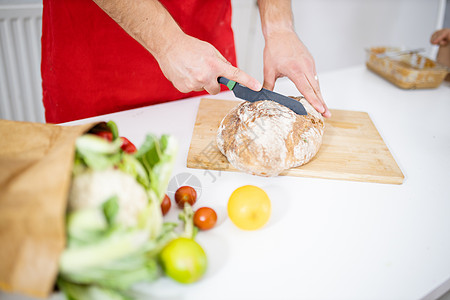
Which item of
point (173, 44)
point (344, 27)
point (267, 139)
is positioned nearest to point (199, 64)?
point (173, 44)

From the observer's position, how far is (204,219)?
813 millimetres

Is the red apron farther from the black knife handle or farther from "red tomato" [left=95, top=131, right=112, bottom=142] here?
"red tomato" [left=95, top=131, right=112, bottom=142]

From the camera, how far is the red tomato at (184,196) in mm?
878

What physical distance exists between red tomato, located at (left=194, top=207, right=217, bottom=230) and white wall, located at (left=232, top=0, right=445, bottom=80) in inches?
92.2

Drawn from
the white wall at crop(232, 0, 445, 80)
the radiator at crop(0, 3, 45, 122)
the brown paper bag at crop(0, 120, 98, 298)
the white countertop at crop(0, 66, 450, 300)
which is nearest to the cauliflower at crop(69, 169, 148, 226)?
the brown paper bag at crop(0, 120, 98, 298)

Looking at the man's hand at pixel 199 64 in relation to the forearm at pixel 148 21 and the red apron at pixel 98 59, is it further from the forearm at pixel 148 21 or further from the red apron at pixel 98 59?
the red apron at pixel 98 59

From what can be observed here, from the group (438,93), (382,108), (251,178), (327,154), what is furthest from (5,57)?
(438,93)

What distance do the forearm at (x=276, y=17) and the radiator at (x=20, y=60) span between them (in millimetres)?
1353

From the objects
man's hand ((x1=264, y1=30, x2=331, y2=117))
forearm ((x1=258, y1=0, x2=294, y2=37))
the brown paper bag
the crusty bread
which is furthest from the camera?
forearm ((x1=258, y1=0, x2=294, y2=37))

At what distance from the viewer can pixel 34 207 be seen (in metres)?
0.56

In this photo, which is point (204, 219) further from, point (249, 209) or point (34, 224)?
point (34, 224)

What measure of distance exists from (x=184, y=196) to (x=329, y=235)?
1.25 ft

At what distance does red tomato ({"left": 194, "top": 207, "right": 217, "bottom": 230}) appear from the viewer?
814mm

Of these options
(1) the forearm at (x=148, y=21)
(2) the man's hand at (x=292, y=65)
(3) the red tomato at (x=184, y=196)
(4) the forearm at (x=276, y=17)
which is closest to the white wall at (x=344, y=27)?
(4) the forearm at (x=276, y=17)
